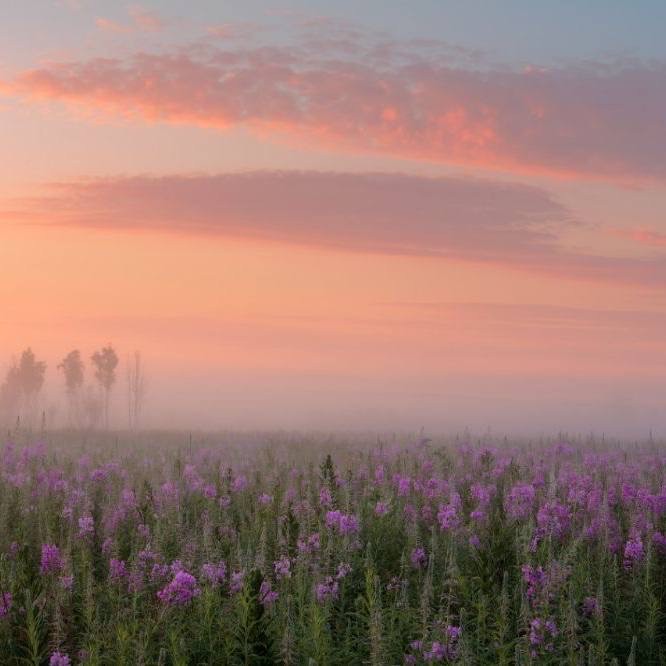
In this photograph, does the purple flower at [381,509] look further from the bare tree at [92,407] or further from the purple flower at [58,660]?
the bare tree at [92,407]

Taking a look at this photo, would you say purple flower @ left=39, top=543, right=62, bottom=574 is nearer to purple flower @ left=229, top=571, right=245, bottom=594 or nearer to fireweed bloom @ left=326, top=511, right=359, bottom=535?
purple flower @ left=229, top=571, right=245, bottom=594

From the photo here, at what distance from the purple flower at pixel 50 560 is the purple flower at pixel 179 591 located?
1876 millimetres

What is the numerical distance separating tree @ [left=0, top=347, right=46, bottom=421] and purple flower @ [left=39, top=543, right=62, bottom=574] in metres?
97.5

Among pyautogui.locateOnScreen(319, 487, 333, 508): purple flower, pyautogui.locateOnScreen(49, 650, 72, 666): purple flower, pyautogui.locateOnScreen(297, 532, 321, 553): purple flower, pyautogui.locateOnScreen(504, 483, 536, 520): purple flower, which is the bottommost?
pyautogui.locateOnScreen(49, 650, 72, 666): purple flower

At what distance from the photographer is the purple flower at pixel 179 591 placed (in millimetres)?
7176

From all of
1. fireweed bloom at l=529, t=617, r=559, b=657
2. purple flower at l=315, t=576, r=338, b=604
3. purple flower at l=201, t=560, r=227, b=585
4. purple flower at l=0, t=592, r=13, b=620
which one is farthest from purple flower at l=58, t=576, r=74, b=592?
fireweed bloom at l=529, t=617, r=559, b=657

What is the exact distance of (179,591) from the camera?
7238 millimetres

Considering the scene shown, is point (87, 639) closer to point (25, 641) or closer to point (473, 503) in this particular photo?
point (25, 641)

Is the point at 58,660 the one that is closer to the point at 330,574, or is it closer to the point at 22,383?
the point at 330,574

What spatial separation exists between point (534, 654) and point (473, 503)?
16.8 ft

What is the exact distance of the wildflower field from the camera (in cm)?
677

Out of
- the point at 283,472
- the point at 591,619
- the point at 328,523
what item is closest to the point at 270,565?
the point at 328,523

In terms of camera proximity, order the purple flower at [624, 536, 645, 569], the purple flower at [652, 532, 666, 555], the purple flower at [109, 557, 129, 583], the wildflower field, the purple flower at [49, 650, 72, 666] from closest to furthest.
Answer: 1. the purple flower at [49, 650, 72, 666]
2. the wildflower field
3. the purple flower at [109, 557, 129, 583]
4. the purple flower at [624, 536, 645, 569]
5. the purple flower at [652, 532, 666, 555]

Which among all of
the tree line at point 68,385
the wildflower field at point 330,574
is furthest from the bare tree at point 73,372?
the wildflower field at point 330,574
